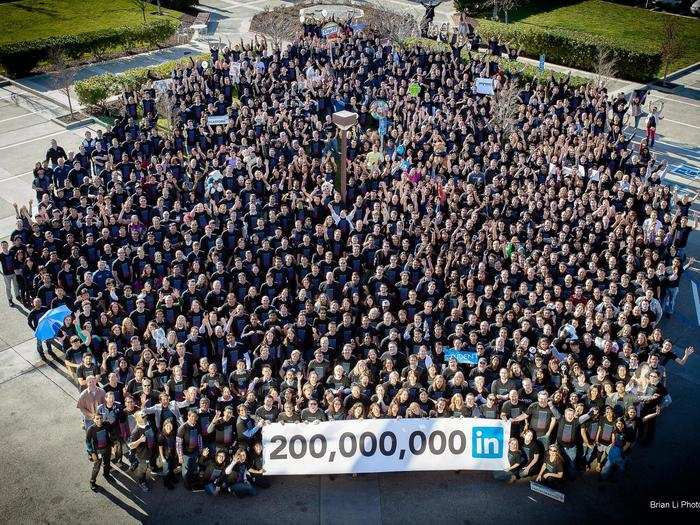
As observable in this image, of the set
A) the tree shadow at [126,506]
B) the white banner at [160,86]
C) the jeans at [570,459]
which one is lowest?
the tree shadow at [126,506]

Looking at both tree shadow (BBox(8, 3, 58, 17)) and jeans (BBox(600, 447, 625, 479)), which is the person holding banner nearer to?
jeans (BBox(600, 447, 625, 479))

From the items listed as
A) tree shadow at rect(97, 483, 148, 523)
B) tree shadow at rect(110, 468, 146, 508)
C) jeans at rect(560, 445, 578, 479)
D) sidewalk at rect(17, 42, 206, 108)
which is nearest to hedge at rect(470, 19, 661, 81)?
sidewalk at rect(17, 42, 206, 108)

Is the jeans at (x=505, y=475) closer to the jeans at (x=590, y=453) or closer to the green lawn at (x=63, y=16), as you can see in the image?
the jeans at (x=590, y=453)

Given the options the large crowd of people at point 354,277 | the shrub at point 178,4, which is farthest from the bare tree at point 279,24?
the large crowd of people at point 354,277

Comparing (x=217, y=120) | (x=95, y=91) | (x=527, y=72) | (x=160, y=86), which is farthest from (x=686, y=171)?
(x=95, y=91)

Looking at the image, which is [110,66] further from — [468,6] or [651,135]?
[651,135]

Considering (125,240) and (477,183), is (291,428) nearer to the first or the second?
(125,240)
